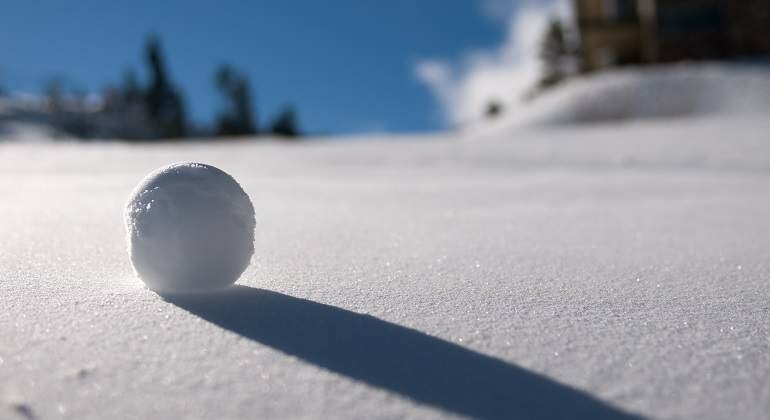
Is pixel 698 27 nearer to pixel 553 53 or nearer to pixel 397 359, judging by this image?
pixel 553 53

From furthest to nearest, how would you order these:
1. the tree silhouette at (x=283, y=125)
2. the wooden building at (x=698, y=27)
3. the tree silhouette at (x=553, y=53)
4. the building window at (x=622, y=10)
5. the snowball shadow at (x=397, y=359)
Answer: the tree silhouette at (x=283, y=125), the tree silhouette at (x=553, y=53), the building window at (x=622, y=10), the wooden building at (x=698, y=27), the snowball shadow at (x=397, y=359)

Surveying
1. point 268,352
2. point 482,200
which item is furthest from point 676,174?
point 268,352

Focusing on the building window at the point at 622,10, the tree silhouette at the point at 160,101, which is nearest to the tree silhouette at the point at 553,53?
the building window at the point at 622,10

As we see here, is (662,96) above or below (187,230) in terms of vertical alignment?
below

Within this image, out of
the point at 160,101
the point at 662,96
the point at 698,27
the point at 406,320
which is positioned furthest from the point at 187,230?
the point at 160,101

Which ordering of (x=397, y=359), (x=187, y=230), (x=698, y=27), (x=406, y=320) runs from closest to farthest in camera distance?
(x=397, y=359)
(x=406, y=320)
(x=187, y=230)
(x=698, y=27)

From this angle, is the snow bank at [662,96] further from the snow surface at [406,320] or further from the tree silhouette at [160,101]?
the tree silhouette at [160,101]
